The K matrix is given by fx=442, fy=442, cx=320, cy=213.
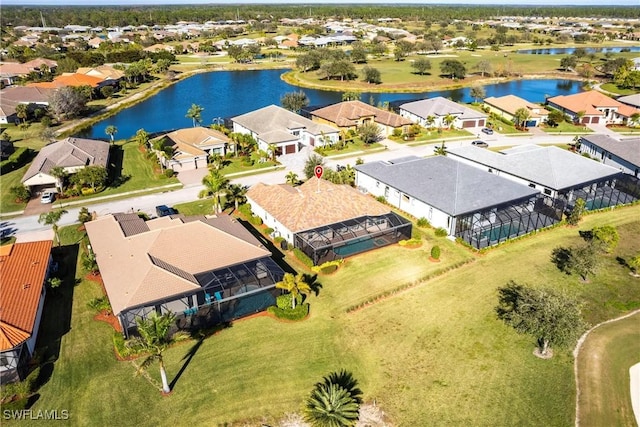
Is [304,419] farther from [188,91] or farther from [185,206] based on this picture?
[188,91]

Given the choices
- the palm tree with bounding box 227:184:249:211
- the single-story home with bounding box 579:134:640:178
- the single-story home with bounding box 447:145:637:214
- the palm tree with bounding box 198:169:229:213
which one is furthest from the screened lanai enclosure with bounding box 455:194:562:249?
the palm tree with bounding box 198:169:229:213

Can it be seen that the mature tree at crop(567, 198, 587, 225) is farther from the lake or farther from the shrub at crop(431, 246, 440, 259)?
the lake

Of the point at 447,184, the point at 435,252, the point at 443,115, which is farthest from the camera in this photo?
the point at 443,115

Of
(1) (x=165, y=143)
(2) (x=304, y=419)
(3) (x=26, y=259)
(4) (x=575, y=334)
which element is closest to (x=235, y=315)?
(2) (x=304, y=419)

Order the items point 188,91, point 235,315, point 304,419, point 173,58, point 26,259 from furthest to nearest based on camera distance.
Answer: point 173,58, point 188,91, point 26,259, point 235,315, point 304,419

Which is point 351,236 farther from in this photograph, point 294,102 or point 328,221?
point 294,102

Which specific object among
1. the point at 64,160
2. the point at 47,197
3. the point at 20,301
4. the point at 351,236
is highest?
the point at 64,160

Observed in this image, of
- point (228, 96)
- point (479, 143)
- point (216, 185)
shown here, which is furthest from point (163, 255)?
point (228, 96)
